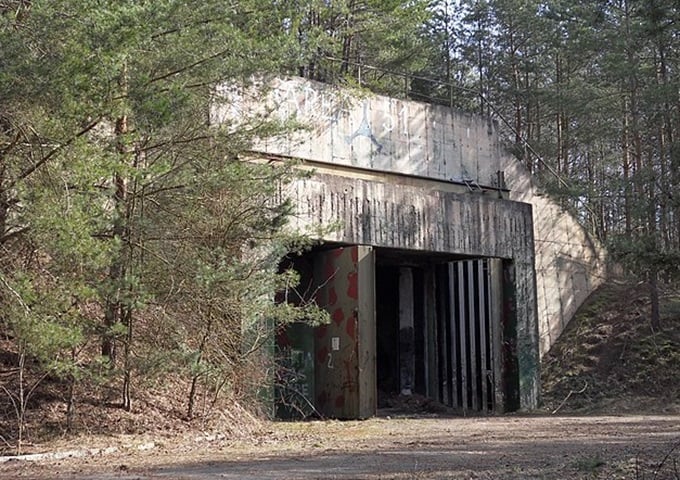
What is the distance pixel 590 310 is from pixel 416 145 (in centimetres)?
679

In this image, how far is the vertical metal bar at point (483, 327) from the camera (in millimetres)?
18594

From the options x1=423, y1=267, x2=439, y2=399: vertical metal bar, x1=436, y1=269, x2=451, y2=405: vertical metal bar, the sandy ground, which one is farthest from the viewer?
x1=423, y1=267, x2=439, y2=399: vertical metal bar

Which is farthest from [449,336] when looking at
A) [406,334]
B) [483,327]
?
[406,334]

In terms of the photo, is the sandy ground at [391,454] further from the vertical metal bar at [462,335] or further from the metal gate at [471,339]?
the vertical metal bar at [462,335]

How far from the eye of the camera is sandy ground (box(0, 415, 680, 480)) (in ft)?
25.8

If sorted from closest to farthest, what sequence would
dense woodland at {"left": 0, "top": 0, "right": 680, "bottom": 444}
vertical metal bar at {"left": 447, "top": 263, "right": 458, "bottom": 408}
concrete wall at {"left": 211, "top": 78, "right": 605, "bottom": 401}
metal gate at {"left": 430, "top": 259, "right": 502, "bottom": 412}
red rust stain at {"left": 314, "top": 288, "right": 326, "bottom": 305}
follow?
dense woodland at {"left": 0, "top": 0, "right": 680, "bottom": 444}, concrete wall at {"left": 211, "top": 78, "right": 605, "bottom": 401}, red rust stain at {"left": 314, "top": 288, "right": 326, "bottom": 305}, metal gate at {"left": 430, "top": 259, "right": 502, "bottom": 412}, vertical metal bar at {"left": 447, "top": 263, "right": 458, "bottom": 408}

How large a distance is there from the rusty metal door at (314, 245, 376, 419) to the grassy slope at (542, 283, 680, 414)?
198 inches

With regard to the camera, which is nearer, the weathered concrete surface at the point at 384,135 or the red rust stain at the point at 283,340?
the red rust stain at the point at 283,340

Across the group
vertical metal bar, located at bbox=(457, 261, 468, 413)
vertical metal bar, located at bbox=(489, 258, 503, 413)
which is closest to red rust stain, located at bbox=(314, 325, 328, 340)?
vertical metal bar, located at bbox=(457, 261, 468, 413)

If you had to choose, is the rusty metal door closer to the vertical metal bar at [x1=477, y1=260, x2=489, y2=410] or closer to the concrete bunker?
the concrete bunker

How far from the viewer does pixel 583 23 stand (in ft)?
84.7

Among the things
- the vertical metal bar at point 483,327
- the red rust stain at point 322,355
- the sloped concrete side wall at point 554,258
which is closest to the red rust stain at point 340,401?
the red rust stain at point 322,355

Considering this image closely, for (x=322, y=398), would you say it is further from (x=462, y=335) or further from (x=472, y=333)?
(x=472, y=333)

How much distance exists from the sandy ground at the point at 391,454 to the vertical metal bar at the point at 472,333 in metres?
4.06
